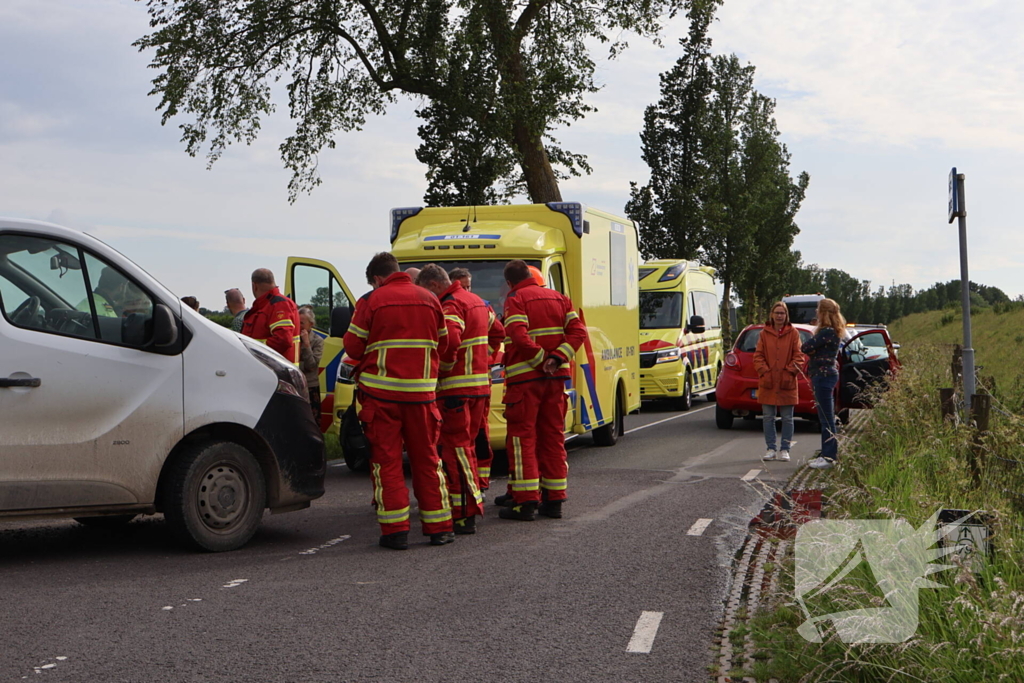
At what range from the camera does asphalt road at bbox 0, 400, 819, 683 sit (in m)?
4.88

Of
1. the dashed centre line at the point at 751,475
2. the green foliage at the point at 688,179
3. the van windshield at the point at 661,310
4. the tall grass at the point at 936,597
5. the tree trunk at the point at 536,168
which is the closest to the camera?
the tall grass at the point at 936,597

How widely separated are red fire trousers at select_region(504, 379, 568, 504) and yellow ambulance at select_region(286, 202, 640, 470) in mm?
1718

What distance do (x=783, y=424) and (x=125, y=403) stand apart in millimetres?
7624

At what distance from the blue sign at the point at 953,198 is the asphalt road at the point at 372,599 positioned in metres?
2.84

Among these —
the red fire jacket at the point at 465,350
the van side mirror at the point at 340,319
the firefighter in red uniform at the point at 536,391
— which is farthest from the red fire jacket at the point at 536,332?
the van side mirror at the point at 340,319

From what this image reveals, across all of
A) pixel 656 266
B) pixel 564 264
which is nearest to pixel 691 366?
pixel 656 266

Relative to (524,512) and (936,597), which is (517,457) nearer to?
(524,512)

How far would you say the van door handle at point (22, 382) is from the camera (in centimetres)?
650

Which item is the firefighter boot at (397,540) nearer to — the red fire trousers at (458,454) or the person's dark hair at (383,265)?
the red fire trousers at (458,454)

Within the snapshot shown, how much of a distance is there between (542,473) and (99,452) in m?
3.43

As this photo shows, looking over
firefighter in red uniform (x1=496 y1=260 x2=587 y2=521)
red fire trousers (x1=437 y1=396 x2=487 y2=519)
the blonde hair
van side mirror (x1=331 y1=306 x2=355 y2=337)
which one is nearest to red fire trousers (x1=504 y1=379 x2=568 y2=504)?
firefighter in red uniform (x1=496 y1=260 x2=587 y2=521)

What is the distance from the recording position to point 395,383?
7.37 meters

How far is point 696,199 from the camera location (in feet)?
123

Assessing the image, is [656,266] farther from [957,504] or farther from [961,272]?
[957,504]
